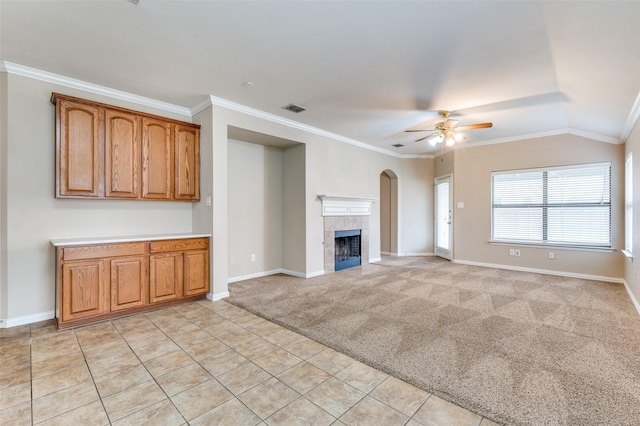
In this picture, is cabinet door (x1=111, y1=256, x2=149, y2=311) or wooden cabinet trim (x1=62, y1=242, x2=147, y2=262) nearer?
wooden cabinet trim (x1=62, y1=242, x2=147, y2=262)

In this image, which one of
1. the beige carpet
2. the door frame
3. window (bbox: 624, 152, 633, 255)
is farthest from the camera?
the door frame

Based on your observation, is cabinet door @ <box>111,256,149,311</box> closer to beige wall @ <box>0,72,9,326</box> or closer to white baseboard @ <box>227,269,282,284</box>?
beige wall @ <box>0,72,9,326</box>

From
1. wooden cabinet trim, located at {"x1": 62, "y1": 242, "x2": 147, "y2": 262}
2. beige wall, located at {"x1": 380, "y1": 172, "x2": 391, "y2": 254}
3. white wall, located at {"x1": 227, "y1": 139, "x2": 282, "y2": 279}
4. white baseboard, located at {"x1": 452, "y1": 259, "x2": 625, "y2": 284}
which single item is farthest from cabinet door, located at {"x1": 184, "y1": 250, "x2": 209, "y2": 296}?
white baseboard, located at {"x1": 452, "y1": 259, "x2": 625, "y2": 284}

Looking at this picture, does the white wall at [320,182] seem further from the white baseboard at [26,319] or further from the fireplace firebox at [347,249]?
the white baseboard at [26,319]

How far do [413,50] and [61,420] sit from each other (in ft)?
12.3

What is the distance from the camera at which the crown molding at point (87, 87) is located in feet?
9.91

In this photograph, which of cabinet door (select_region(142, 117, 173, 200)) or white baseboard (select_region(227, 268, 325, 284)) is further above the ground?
cabinet door (select_region(142, 117, 173, 200))

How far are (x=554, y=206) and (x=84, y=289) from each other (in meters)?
7.40

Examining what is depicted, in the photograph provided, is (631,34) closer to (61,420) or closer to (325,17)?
(325,17)

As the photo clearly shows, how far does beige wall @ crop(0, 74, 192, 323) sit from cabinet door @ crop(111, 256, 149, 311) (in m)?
0.69

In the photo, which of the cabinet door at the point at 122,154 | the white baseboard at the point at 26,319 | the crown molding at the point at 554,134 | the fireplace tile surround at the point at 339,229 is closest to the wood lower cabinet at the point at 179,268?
the cabinet door at the point at 122,154

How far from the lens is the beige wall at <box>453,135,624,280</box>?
4871 millimetres

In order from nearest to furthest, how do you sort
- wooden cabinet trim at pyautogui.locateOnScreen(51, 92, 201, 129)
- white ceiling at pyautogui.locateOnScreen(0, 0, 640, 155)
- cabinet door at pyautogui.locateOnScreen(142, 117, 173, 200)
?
white ceiling at pyautogui.locateOnScreen(0, 0, 640, 155), wooden cabinet trim at pyautogui.locateOnScreen(51, 92, 201, 129), cabinet door at pyautogui.locateOnScreen(142, 117, 173, 200)

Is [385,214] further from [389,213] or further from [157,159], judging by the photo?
[157,159]
